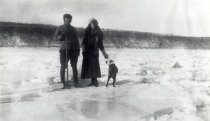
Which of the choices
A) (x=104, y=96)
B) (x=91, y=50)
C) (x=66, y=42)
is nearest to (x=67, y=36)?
(x=66, y=42)

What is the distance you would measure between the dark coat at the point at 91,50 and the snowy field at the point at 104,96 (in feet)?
0.72

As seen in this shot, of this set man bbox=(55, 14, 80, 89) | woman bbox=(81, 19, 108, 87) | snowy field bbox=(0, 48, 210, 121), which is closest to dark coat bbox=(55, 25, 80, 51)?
man bbox=(55, 14, 80, 89)

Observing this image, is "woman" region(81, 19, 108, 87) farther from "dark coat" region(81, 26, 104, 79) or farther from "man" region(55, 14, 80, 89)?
"man" region(55, 14, 80, 89)

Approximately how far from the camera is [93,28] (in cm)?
545

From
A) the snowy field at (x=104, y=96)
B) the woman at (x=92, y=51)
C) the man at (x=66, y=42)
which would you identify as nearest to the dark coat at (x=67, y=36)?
the man at (x=66, y=42)

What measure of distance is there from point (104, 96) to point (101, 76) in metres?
1.33

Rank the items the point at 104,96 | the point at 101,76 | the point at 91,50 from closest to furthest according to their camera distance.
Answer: the point at 104,96 < the point at 91,50 < the point at 101,76

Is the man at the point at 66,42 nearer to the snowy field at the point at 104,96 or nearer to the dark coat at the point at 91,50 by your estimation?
the dark coat at the point at 91,50

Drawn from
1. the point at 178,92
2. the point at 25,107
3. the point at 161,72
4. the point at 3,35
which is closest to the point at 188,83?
the point at 178,92

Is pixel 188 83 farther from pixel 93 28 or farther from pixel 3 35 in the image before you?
pixel 3 35

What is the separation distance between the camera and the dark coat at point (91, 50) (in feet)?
18.1

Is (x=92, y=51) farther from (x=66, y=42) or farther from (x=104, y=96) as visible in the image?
(x=104, y=96)

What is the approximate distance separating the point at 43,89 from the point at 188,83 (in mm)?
2536

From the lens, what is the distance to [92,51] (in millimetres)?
5605
